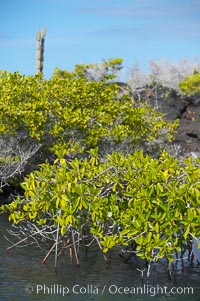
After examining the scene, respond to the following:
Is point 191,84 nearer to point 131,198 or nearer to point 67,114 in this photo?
point 67,114

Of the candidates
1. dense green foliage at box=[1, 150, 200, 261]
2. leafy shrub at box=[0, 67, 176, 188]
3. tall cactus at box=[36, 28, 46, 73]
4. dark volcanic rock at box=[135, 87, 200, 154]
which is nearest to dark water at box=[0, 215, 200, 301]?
dense green foliage at box=[1, 150, 200, 261]

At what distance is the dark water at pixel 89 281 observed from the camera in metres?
11.5

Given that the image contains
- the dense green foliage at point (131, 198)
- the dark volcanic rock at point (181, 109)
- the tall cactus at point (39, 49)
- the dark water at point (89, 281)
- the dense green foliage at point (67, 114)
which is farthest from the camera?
the tall cactus at point (39, 49)

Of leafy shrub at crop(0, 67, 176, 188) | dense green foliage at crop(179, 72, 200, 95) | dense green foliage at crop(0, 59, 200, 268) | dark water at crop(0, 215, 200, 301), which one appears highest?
dense green foliage at crop(179, 72, 200, 95)

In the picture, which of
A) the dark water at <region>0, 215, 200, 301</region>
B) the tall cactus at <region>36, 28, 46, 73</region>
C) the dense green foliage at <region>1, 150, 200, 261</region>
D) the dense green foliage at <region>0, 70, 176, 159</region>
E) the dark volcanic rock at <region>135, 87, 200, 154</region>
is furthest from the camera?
the tall cactus at <region>36, 28, 46, 73</region>

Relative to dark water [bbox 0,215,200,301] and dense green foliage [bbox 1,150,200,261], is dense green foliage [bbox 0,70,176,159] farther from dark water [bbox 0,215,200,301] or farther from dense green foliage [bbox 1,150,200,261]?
dense green foliage [bbox 1,150,200,261]

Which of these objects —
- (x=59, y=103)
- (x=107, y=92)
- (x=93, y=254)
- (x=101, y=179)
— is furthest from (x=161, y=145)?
(x=101, y=179)

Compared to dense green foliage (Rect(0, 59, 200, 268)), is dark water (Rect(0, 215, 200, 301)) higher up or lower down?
lower down

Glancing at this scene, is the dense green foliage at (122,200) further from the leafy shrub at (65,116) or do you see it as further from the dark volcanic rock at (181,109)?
the dark volcanic rock at (181,109)

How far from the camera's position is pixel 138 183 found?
11.3 m

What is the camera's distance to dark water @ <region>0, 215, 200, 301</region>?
452 inches

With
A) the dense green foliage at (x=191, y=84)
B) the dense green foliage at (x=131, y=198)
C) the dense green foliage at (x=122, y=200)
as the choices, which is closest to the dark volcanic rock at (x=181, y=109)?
the dense green foliage at (x=191, y=84)

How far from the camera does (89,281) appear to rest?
12.4 m

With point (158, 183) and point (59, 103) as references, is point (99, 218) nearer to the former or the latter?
point (158, 183)
